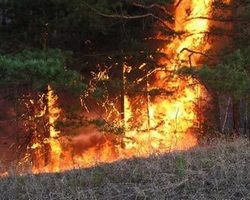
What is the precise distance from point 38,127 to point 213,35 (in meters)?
6.18

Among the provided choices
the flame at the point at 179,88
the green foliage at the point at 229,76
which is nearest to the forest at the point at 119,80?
the flame at the point at 179,88

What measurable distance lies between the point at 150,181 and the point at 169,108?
9.75 meters

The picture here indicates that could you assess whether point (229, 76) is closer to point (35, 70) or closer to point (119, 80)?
point (35, 70)

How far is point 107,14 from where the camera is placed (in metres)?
14.4

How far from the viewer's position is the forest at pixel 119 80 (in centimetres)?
1488

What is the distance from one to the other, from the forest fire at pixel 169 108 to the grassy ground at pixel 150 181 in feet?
21.5

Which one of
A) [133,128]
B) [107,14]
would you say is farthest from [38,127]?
[107,14]

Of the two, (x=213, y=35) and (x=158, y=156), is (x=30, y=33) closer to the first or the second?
(x=213, y=35)

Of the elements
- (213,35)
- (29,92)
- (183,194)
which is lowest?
(183,194)

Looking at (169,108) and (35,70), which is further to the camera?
(169,108)

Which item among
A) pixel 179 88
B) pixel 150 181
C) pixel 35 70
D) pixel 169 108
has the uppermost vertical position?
pixel 35 70

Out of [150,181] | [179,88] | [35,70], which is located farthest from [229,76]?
[179,88]

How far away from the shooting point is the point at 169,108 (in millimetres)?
17094

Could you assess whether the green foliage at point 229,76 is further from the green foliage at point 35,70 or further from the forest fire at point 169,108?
the forest fire at point 169,108
